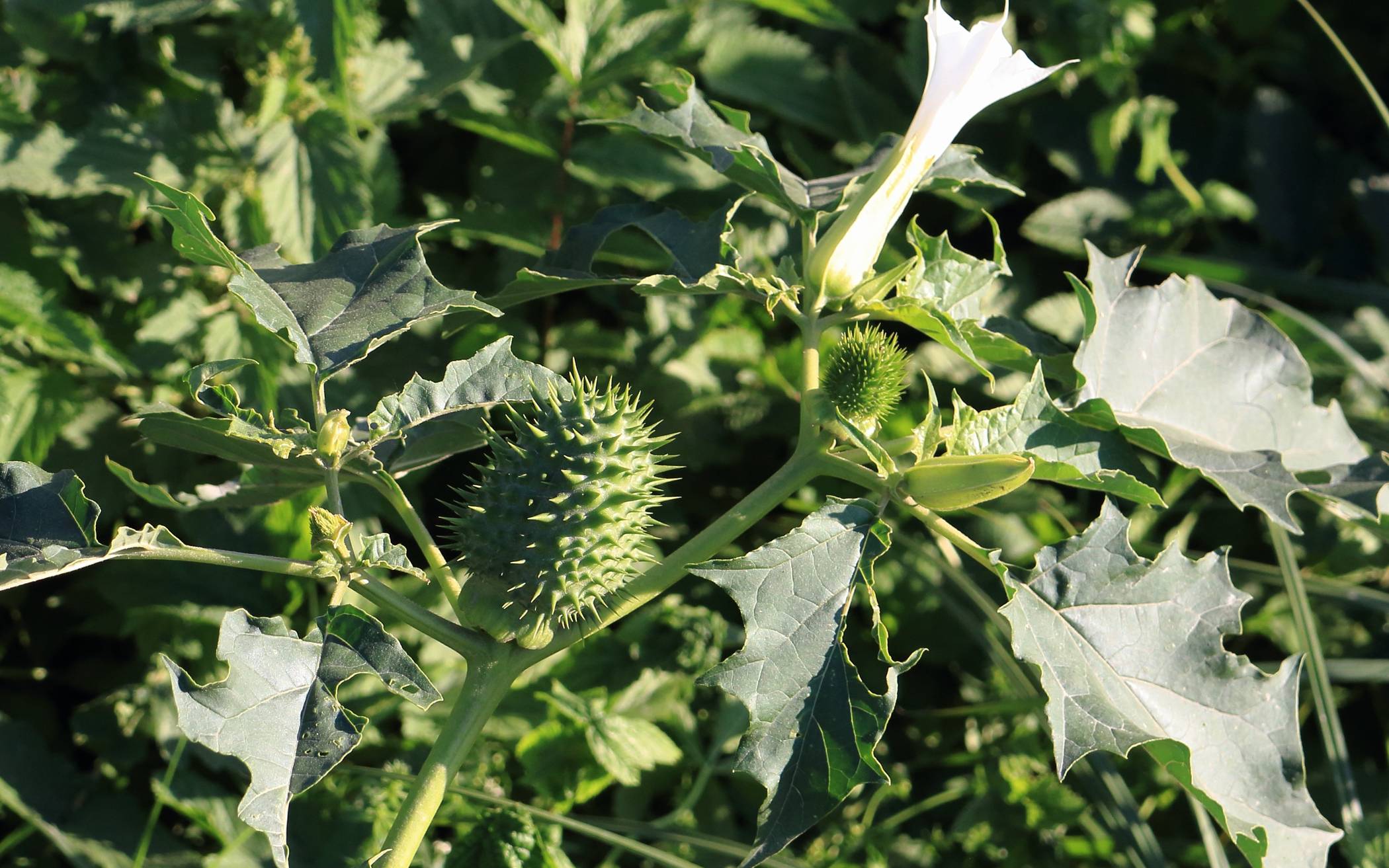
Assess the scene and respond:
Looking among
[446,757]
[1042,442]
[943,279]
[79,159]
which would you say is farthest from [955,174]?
[79,159]

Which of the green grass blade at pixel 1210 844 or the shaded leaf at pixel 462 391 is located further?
the green grass blade at pixel 1210 844

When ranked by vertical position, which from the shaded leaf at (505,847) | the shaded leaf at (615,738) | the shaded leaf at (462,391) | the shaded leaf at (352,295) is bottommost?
the shaded leaf at (615,738)

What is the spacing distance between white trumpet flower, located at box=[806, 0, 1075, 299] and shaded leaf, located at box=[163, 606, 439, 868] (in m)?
0.60

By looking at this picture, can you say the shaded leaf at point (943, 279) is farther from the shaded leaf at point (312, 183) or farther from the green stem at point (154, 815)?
the green stem at point (154, 815)

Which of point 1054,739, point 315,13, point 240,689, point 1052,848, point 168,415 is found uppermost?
point 315,13

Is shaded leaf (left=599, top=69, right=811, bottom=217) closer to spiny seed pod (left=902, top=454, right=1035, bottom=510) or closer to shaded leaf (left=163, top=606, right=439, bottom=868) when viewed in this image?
spiny seed pod (left=902, top=454, right=1035, bottom=510)

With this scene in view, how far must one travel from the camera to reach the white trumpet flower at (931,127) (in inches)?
47.4

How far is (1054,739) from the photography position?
1087 millimetres

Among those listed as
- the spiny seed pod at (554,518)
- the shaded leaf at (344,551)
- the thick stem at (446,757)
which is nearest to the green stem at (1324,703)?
the spiny seed pod at (554,518)

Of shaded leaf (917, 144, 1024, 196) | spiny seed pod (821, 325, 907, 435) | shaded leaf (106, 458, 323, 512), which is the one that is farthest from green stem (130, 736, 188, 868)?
shaded leaf (917, 144, 1024, 196)

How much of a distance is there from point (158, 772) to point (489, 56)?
1.29 m

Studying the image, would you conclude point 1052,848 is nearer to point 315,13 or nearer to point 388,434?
point 388,434

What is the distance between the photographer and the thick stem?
1063 millimetres

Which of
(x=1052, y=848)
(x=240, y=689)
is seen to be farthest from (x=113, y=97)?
(x=1052, y=848)
